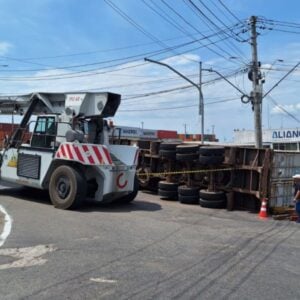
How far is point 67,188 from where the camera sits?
1337cm

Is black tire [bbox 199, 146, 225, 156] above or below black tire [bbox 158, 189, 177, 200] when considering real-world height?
above

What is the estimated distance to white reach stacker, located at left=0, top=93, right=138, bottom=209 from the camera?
44.0 ft

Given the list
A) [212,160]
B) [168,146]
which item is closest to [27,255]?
[212,160]

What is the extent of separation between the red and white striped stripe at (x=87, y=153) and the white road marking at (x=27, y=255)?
5082 mm

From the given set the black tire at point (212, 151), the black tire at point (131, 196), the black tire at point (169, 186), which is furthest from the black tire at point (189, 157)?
the black tire at point (131, 196)

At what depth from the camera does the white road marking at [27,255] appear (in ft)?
23.7

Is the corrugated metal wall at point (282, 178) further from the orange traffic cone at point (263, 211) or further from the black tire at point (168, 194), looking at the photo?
the black tire at point (168, 194)

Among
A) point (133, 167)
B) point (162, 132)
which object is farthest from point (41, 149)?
point (162, 132)

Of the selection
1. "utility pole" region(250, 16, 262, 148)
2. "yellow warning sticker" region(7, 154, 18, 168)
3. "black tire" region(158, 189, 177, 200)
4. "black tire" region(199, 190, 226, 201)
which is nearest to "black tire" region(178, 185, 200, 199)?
"black tire" region(199, 190, 226, 201)

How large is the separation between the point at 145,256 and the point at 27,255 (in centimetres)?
187

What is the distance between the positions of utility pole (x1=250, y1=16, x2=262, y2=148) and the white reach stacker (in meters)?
15.6

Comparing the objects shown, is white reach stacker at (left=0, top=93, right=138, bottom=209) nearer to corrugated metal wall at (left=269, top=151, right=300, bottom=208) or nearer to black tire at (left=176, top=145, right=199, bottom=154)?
black tire at (left=176, top=145, right=199, bottom=154)

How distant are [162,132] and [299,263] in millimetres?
72968

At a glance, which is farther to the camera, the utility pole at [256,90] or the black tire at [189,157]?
the utility pole at [256,90]
